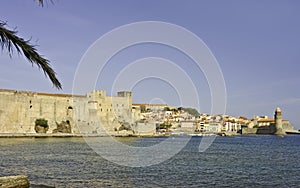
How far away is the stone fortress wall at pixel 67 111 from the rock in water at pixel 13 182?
3571 centimetres

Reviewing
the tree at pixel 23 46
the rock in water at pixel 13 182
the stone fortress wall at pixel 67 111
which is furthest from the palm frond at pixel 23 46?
the stone fortress wall at pixel 67 111

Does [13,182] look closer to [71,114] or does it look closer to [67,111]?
[67,111]

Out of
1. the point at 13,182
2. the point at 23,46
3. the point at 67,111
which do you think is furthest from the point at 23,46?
the point at 67,111

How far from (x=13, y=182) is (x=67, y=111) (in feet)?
139

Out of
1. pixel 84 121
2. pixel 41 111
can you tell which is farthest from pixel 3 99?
pixel 84 121

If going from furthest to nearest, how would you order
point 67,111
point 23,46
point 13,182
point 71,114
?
1. point 71,114
2. point 67,111
3. point 13,182
4. point 23,46

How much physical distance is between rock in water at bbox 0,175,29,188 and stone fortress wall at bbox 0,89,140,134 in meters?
35.7

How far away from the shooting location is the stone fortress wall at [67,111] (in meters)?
41.8

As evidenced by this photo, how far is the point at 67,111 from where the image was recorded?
48500 millimetres

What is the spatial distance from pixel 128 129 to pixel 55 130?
14.1 m

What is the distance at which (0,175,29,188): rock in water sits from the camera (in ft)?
21.2

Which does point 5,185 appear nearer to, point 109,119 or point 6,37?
point 6,37

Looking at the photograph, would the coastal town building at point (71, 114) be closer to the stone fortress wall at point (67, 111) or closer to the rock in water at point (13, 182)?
the stone fortress wall at point (67, 111)

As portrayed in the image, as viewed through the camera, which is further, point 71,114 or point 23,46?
point 71,114
